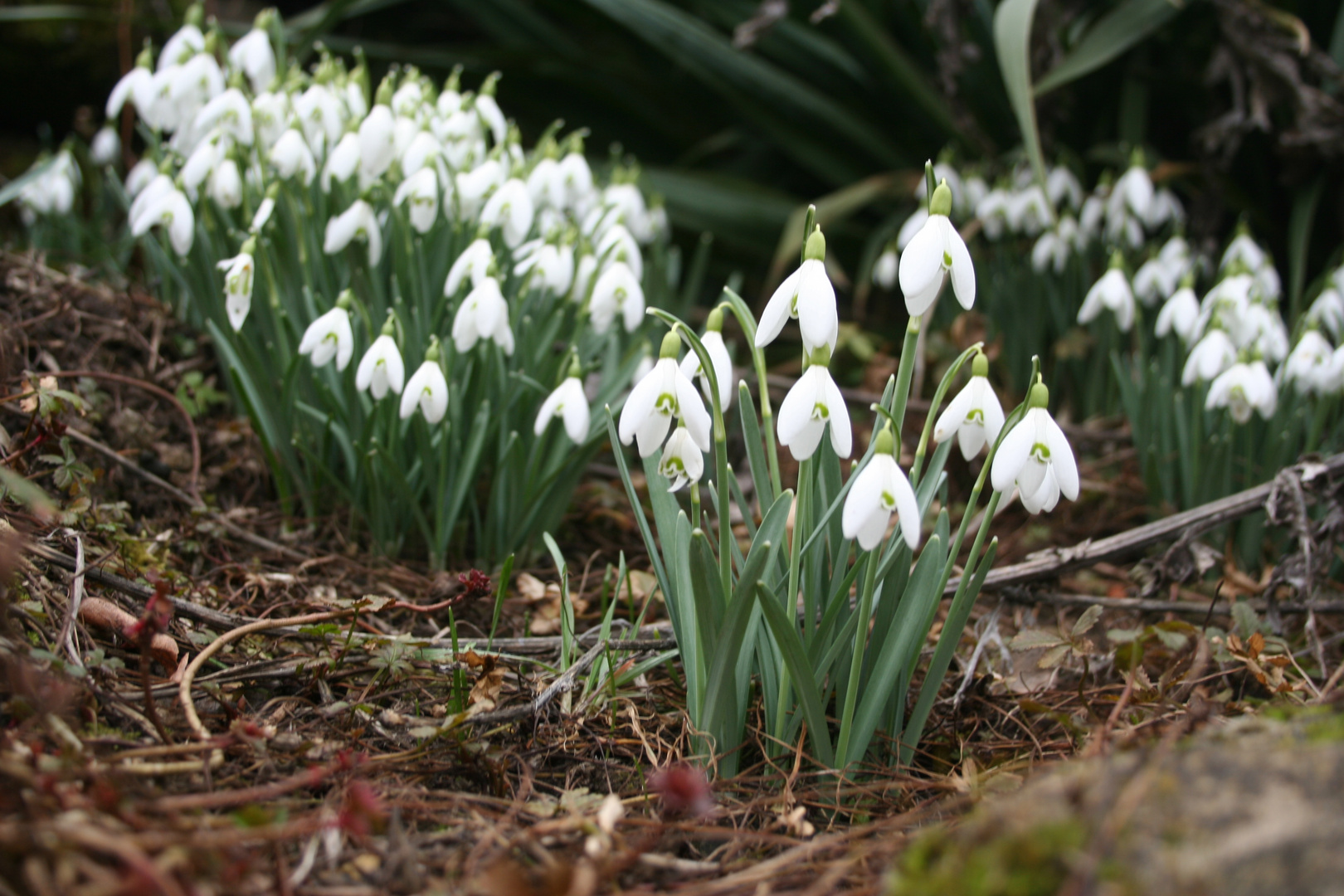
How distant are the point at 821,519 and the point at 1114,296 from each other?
135 centimetres

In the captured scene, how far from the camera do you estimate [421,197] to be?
1804mm

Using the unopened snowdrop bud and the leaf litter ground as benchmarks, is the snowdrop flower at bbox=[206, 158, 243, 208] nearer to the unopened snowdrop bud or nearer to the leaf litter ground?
the leaf litter ground

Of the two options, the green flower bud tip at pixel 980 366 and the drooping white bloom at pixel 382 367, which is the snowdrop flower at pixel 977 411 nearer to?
the green flower bud tip at pixel 980 366

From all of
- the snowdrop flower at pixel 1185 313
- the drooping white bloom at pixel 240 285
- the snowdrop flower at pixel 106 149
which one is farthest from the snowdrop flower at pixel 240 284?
the snowdrop flower at pixel 1185 313

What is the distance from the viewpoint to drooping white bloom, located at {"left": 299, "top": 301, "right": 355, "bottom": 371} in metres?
1.55

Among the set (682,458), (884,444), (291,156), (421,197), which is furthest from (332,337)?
(884,444)

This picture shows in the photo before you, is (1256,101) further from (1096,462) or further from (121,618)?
(121,618)

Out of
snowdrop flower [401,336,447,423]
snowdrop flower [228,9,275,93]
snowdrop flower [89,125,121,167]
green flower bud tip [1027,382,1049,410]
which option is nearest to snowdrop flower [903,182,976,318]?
green flower bud tip [1027,382,1049,410]

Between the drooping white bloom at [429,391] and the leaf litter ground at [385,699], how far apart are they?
0.29 meters

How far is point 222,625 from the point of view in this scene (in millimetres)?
1276

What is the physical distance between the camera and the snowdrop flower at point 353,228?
69.2 inches

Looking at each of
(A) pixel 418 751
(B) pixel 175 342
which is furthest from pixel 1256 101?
(B) pixel 175 342

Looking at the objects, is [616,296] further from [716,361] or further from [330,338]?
[716,361]

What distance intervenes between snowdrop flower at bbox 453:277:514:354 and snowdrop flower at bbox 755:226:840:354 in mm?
703
